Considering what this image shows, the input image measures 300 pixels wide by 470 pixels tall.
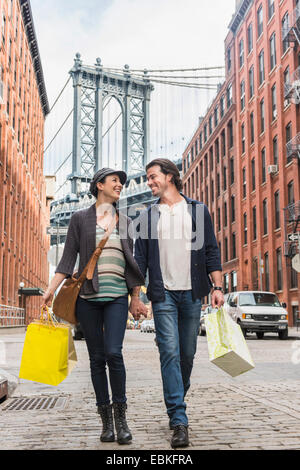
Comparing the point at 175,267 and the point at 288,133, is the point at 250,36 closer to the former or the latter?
the point at 288,133

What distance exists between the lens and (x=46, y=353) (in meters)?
4.02

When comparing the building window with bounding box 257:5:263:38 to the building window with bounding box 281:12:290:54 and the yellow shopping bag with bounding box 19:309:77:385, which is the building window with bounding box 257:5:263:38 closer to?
the building window with bounding box 281:12:290:54

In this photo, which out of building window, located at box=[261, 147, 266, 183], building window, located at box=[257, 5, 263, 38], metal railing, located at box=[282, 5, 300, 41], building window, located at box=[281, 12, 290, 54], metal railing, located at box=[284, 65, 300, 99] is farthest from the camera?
building window, located at box=[257, 5, 263, 38]

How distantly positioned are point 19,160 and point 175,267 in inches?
1544

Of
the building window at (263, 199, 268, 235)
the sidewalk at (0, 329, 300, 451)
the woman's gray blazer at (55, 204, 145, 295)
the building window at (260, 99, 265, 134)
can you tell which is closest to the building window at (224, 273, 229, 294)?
the building window at (263, 199, 268, 235)

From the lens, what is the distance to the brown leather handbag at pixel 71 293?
396cm

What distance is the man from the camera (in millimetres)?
4062

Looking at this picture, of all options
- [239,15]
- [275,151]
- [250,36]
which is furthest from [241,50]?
[275,151]

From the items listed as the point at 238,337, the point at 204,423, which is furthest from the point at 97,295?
the point at 204,423

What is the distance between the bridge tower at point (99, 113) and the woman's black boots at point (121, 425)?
98.5 metres

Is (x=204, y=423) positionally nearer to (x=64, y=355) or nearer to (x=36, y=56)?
(x=64, y=355)

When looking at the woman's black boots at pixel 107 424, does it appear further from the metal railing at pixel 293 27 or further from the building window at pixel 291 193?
the metal railing at pixel 293 27

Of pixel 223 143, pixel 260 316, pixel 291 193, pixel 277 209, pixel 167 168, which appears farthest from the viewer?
pixel 223 143

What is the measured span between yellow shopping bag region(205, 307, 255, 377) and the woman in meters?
0.53
